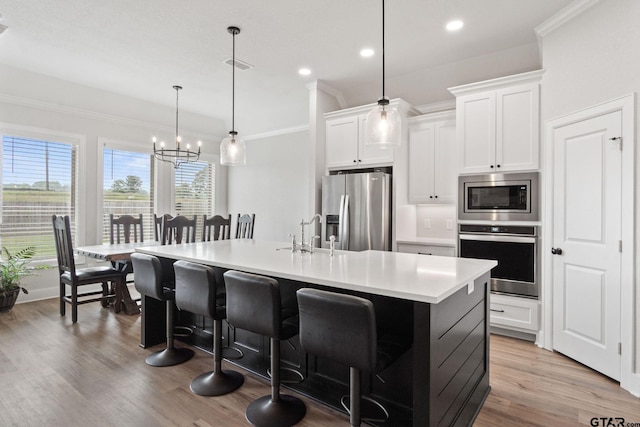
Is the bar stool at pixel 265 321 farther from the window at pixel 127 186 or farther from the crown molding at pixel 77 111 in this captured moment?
the crown molding at pixel 77 111

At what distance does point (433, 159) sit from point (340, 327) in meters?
3.10

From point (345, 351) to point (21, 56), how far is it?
4893 mm

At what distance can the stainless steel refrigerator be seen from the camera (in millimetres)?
4090

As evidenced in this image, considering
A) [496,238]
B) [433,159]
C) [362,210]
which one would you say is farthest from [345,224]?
[496,238]

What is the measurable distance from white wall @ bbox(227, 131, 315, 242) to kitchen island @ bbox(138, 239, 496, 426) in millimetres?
3014

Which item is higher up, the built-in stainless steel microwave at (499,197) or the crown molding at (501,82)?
the crown molding at (501,82)

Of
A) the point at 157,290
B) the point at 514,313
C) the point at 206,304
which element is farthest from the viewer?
the point at 514,313

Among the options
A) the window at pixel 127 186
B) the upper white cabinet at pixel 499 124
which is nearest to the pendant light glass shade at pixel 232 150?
the upper white cabinet at pixel 499 124

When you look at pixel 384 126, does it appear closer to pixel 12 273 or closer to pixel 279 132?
pixel 279 132

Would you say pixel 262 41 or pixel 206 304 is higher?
pixel 262 41

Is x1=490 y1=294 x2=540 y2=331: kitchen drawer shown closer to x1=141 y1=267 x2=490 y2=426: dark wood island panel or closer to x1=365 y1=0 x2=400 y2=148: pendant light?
x1=141 y1=267 x2=490 y2=426: dark wood island panel

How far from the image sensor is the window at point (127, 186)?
522cm

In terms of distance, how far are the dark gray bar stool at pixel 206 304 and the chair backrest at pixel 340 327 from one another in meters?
0.79

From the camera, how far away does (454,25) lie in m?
3.14
